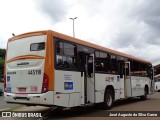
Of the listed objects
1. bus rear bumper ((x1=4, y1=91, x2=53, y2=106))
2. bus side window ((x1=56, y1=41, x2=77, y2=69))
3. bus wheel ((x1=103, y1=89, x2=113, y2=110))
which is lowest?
bus wheel ((x1=103, y1=89, x2=113, y2=110))

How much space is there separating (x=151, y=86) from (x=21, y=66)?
1442cm

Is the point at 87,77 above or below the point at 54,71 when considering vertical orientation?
below

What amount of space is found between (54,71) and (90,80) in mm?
2839

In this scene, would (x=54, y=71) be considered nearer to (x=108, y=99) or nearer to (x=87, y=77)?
(x=87, y=77)

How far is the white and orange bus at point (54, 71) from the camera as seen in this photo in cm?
1084

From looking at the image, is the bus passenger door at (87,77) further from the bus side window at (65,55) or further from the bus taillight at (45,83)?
the bus taillight at (45,83)

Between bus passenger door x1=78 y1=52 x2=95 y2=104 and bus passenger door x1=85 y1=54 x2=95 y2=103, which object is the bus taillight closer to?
bus passenger door x1=78 y1=52 x2=95 y2=104

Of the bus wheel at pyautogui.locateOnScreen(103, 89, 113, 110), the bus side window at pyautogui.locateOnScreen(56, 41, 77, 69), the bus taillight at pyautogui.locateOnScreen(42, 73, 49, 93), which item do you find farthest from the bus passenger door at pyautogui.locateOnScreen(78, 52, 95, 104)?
the bus taillight at pyautogui.locateOnScreen(42, 73, 49, 93)

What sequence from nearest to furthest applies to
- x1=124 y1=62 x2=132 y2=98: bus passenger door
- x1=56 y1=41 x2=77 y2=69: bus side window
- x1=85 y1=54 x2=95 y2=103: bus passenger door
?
x1=56 y1=41 x2=77 y2=69: bus side window < x1=85 y1=54 x2=95 y2=103: bus passenger door < x1=124 y1=62 x2=132 y2=98: bus passenger door

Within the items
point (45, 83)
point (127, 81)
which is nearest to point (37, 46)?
point (45, 83)

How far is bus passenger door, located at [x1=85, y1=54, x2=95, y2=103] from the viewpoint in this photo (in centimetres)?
1318

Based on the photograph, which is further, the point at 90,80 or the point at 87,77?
the point at 90,80

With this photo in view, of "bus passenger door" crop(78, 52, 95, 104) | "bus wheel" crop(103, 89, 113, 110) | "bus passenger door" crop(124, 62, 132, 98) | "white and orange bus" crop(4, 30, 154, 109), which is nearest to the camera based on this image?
"white and orange bus" crop(4, 30, 154, 109)

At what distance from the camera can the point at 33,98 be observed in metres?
10.8
